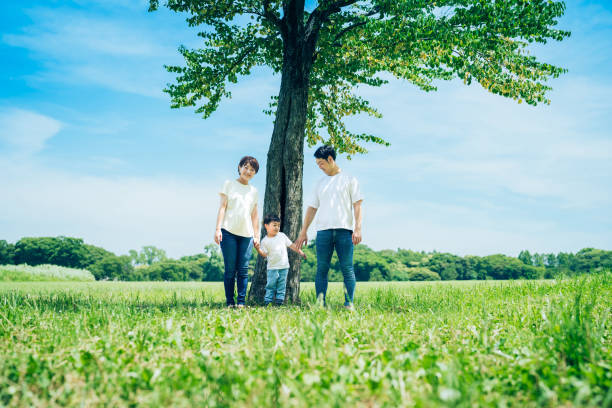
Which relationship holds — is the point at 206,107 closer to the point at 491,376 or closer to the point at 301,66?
the point at 301,66

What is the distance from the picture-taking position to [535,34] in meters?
8.04

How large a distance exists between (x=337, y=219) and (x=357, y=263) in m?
62.0

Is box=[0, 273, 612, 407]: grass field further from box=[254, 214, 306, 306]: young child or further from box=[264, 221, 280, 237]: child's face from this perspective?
box=[264, 221, 280, 237]: child's face

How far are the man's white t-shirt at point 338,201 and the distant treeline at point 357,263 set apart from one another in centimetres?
4933

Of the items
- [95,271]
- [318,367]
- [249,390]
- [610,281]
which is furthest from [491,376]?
[95,271]

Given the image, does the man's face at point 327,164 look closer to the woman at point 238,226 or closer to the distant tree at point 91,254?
the woman at point 238,226

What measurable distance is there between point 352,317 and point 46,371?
295 cm

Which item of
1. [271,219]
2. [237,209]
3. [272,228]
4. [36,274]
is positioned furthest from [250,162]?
[36,274]

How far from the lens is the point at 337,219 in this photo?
20.2 ft

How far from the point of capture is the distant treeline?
61.1 m

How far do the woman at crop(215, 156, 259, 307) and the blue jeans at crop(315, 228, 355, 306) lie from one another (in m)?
1.43

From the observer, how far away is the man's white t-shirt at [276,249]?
7723mm

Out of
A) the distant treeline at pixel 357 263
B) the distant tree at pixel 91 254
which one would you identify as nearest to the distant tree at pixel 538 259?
the distant treeline at pixel 357 263

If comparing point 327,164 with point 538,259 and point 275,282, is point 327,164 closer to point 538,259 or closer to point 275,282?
point 275,282
